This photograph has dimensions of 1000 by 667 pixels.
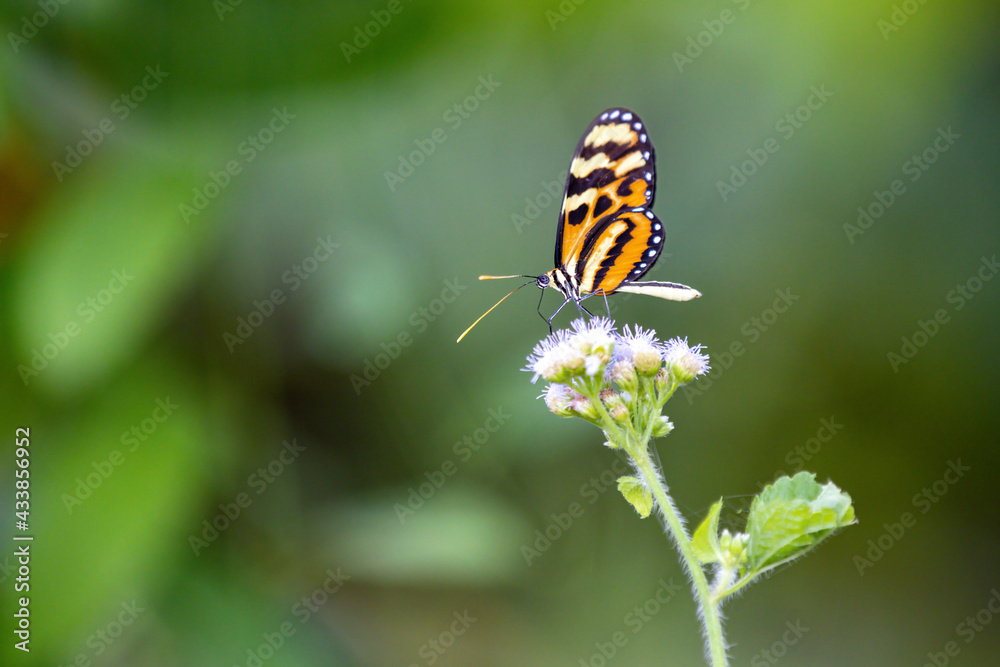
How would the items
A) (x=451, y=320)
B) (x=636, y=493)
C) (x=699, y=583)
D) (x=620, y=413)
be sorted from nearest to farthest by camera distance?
(x=699, y=583), (x=636, y=493), (x=620, y=413), (x=451, y=320)

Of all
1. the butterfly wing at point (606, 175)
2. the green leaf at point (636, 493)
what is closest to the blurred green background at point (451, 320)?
the butterfly wing at point (606, 175)

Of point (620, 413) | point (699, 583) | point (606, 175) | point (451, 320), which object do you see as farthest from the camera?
point (451, 320)

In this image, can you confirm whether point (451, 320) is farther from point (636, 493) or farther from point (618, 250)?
point (636, 493)

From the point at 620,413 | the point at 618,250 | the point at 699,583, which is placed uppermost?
the point at 618,250

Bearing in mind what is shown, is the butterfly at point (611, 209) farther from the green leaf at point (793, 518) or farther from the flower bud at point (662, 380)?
the green leaf at point (793, 518)

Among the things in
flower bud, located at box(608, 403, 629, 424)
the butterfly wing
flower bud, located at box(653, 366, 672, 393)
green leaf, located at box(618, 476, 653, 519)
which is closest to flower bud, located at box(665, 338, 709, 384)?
flower bud, located at box(653, 366, 672, 393)

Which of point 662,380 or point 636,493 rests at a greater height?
point 662,380

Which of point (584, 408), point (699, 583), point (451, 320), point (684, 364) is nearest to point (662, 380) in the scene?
point (684, 364)
